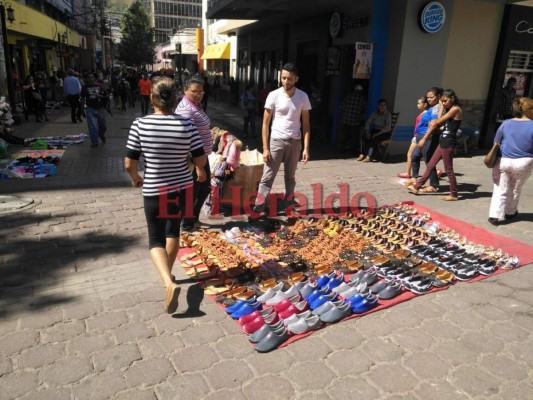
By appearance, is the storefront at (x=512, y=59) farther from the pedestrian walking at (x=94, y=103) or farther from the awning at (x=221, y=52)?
the awning at (x=221, y=52)

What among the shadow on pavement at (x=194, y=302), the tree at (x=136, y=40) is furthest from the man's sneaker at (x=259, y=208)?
the tree at (x=136, y=40)

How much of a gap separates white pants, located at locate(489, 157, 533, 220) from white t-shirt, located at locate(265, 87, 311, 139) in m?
2.74

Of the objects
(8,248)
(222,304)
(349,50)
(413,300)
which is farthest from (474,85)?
(8,248)

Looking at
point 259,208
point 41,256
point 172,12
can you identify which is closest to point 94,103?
point 259,208

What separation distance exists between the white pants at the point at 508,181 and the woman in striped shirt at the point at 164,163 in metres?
4.18

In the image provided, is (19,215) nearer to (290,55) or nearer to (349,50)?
(349,50)

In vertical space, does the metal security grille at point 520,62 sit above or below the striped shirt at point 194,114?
above

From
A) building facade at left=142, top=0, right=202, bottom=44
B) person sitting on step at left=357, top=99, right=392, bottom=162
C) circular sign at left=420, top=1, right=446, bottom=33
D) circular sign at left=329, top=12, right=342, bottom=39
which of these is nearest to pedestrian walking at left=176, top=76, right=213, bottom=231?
person sitting on step at left=357, top=99, right=392, bottom=162

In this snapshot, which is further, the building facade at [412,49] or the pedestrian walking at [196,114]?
the building facade at [412,49]

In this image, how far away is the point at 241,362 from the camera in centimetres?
289

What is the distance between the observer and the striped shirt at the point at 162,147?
3.26 m

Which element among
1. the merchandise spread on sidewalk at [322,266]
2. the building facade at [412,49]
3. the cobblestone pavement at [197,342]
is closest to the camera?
the cobblestone pavement at [197,342]

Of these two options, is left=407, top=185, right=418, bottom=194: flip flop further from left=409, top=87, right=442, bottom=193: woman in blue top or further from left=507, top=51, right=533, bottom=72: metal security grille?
left=507, top=51, right=533, bottom=72: metal security grille

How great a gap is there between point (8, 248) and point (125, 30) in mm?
69265
